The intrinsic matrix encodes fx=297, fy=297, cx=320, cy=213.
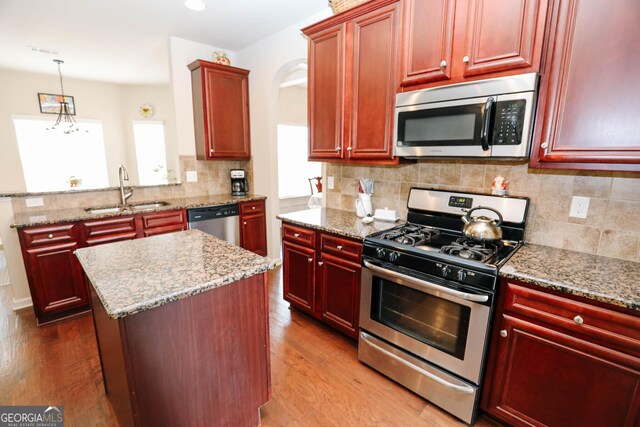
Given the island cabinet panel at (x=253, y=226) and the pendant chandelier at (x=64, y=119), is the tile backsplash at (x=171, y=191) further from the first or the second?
the pendant chandelier at (x=64, y=119)

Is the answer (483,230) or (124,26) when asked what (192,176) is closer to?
(124,26)

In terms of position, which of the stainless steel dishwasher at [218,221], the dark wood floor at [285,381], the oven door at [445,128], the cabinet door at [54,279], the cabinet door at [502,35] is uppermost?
the cabinet door at [502,35]

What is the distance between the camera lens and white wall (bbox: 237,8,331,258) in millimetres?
3225

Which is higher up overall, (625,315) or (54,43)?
(54,43)

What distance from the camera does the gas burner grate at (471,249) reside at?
1566mm

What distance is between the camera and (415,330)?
1.76m

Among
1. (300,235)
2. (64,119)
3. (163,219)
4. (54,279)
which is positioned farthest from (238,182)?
(64,119)

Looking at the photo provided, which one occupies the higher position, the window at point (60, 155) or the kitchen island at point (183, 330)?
the window at point (60, 155)

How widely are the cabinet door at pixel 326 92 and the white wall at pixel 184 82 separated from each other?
6.09 feet

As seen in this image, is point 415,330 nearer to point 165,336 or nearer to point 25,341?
point 165,336

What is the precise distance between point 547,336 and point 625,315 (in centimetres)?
29

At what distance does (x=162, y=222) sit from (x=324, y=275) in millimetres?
1849

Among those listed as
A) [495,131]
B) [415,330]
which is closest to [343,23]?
[495,131]

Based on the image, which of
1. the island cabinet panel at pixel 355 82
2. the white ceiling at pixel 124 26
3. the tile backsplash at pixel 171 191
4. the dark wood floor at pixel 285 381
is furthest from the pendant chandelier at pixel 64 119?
the island cabinet panel at pixel 355 82
